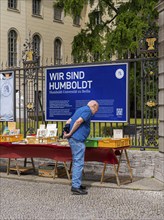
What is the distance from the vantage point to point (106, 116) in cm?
1002

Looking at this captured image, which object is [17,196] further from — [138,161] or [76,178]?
[138,161]

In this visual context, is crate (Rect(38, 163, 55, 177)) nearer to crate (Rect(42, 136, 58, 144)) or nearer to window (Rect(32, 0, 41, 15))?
crate (Rect(42, 136, 58, 144))

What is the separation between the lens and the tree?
19.7 meters

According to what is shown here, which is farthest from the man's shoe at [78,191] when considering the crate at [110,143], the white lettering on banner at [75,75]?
the white lettering on banner at [75,75]

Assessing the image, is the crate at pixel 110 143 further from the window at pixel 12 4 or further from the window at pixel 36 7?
the window at pixel 36 7

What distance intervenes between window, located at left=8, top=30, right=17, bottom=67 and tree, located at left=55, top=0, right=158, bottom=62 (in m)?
17.6

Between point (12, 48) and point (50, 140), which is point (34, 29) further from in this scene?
point (50, 140)

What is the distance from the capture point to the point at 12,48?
132ft

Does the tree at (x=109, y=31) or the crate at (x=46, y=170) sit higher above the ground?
the tree at (x=109, y=31)

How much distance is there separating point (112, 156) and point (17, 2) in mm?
34538

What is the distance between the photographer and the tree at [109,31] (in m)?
19.7

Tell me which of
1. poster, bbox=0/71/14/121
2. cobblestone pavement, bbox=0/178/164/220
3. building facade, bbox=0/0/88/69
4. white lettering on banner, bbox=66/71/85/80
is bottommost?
cobblestone pavement, bbox=0/178/164/220

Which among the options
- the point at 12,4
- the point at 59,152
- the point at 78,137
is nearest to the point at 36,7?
the point at 12,4

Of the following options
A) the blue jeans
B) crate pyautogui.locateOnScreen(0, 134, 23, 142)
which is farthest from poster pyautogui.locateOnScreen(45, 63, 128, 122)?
the blue jeans
